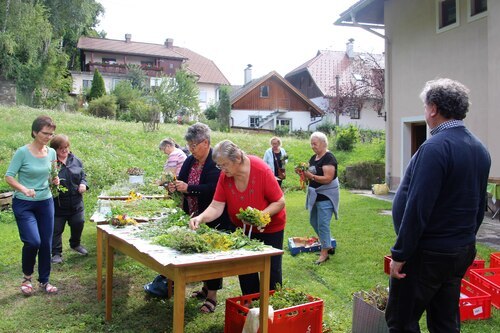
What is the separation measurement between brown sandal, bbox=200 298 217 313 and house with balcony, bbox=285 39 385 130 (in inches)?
1054

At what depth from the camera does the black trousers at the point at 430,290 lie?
2.62 metres

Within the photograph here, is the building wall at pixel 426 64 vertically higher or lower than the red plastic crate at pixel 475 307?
higher

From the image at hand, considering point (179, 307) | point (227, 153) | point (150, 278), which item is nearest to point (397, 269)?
point (179, 307)

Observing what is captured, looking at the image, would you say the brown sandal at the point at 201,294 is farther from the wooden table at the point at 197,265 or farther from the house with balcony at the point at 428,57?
the house with balcony at the point at 428,57

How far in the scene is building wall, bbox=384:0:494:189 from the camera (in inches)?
374

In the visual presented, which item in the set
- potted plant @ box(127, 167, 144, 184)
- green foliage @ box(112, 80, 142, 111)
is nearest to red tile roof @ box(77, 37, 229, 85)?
green foliage @ box(112, 80, 142, 111)

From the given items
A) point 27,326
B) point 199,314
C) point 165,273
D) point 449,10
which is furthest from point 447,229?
point 449,10

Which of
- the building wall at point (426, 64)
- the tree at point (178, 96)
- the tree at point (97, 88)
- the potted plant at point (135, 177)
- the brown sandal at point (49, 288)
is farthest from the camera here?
the tree at point (97, 88)

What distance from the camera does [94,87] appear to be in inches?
1320

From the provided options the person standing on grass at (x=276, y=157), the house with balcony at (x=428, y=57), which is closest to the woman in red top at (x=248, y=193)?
the person standing on grass at (x=276, y=157)

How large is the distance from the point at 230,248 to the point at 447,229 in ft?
4.78

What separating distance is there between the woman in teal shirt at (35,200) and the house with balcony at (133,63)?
3564 centimetres

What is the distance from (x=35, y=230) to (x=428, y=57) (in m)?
9.80

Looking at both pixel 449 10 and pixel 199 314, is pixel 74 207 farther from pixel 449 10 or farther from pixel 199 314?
pixel 449 10
